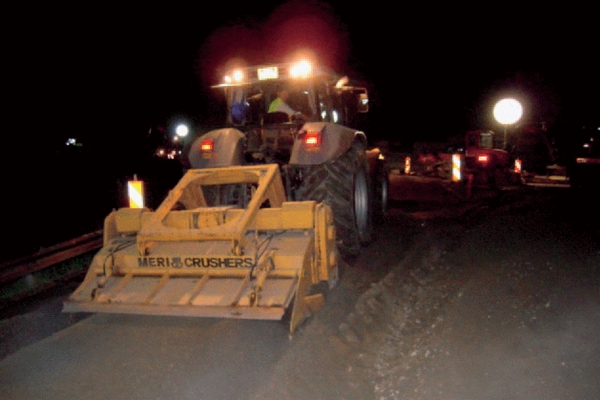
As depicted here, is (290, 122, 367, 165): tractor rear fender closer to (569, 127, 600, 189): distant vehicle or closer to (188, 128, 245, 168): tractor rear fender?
(188, 128, 245, 168): tractor rear fender

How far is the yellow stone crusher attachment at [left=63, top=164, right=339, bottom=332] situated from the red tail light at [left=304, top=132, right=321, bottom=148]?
31.9 inches

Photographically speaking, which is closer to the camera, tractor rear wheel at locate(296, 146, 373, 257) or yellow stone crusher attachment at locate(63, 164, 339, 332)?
yellow stone crusher attachment at locate(63, 164, 339, 332)

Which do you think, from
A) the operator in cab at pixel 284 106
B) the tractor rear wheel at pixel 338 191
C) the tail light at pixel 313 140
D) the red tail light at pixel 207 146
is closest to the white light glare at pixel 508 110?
the operator in cab at pixel 284 106

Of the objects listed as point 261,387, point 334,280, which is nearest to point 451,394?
point 261,387

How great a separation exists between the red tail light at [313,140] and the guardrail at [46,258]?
3.60 metres

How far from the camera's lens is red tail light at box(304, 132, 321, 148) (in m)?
6.18

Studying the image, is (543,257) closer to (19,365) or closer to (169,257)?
(169,257)

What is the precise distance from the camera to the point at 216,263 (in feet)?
15.8

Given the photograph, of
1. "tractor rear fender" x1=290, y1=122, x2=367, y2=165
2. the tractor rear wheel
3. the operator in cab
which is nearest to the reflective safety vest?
the operator in cab

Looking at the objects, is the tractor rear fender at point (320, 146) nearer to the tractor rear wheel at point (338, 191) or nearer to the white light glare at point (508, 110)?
the tractor rear wheel at point (338, 191)

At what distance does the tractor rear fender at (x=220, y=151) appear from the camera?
6.53 meters

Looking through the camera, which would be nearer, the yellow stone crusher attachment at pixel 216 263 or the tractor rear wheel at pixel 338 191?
the yellow stone crusher attachment at pixel 216 263

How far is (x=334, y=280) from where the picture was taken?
17.6 ft

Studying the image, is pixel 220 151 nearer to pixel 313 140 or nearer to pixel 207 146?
pixel 207 146
